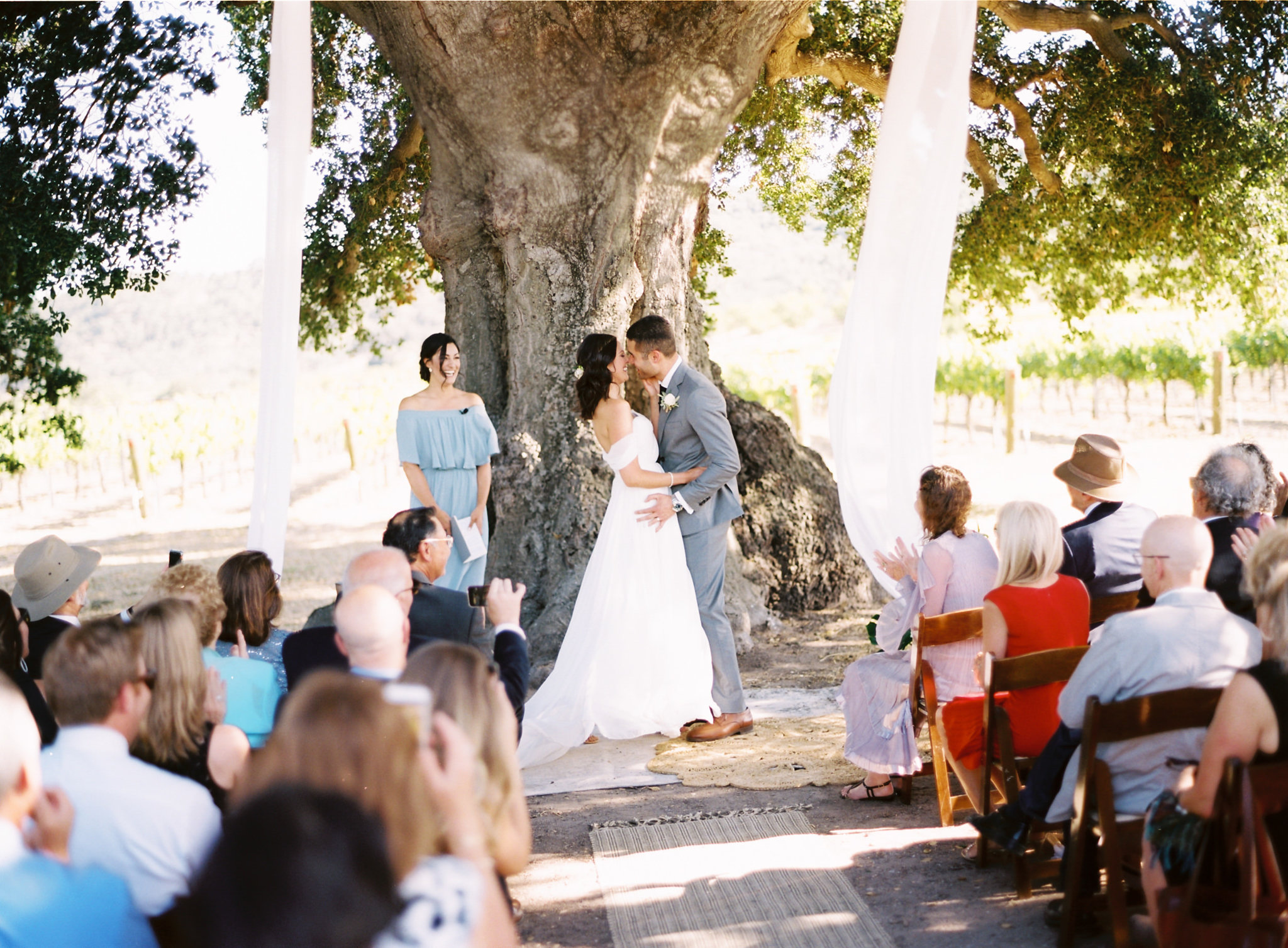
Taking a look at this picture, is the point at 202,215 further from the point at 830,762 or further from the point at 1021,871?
the point at 1021,871

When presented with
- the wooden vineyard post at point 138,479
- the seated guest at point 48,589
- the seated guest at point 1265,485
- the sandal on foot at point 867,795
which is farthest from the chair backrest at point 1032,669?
the wooden vineyard post at point 138,479

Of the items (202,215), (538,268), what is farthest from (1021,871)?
(202,215)

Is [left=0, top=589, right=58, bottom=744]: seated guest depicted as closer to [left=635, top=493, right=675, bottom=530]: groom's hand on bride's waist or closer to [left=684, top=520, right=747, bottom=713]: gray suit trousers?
[left=635, top=493, right=675, bottom=530]: groom's hand on bride's waist

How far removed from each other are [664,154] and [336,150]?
430 centimetres

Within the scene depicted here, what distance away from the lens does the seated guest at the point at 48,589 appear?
377 cm

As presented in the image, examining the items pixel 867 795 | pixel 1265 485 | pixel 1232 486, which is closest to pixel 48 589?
pixel 867 795

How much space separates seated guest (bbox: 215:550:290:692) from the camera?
11.7ft

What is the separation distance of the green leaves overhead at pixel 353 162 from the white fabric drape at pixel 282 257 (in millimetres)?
5039

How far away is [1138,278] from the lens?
1041cm

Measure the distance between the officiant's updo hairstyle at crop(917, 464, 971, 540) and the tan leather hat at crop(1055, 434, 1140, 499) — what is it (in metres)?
0.51

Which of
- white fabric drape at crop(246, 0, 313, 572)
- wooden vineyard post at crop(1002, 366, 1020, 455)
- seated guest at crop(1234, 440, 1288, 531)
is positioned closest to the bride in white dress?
white fabric drape at crop(246, 0, 313, 572)

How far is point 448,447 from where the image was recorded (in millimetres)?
5973

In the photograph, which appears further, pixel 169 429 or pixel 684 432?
pixel 169 429

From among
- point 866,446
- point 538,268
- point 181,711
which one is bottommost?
point 181,711
